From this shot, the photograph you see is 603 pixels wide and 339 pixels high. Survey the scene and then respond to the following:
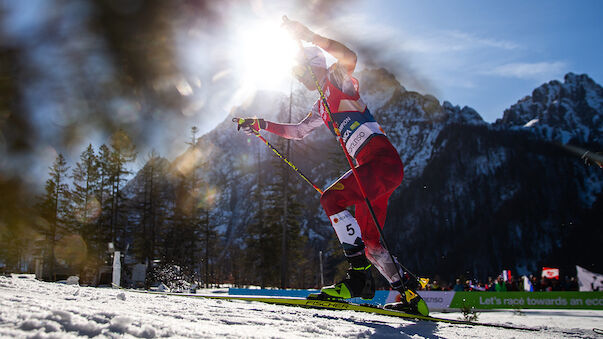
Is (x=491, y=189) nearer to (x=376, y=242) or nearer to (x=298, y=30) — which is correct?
(x=376, y=242)

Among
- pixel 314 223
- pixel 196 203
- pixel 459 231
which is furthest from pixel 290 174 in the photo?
pixel 314 223

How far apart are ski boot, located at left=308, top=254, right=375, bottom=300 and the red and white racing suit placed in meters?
0.10

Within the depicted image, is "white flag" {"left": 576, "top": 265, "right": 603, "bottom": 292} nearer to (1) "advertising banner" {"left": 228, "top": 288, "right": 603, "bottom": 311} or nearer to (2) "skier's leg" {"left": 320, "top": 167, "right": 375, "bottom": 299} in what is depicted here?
(1) "advertising banner" {"left": 228, "top": 288, "right": 603, "bottom": 311}

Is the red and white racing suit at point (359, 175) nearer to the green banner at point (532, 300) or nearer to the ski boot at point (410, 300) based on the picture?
the ski boot at point (410, 300)

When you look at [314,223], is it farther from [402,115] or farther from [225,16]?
[225,16]

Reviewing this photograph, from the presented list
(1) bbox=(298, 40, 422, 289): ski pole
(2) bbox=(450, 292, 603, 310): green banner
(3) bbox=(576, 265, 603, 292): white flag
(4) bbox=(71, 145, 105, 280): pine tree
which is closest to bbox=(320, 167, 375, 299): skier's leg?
(1) bbox=(298, 40, 422, 289): ski pole

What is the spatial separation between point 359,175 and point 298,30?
1.60m

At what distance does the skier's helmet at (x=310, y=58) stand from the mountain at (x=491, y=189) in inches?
2293

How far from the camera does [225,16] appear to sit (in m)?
3.11

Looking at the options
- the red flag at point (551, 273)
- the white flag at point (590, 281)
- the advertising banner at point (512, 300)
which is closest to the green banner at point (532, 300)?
the advertising banner at point (512, 300)

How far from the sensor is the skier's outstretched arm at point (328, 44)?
3.87 m

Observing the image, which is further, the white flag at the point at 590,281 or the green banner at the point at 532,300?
the white flag at the point at 590,281

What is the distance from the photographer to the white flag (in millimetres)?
16625

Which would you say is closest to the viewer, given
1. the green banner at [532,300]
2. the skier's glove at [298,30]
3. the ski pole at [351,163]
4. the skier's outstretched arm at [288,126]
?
the ski pole at [351,163]
